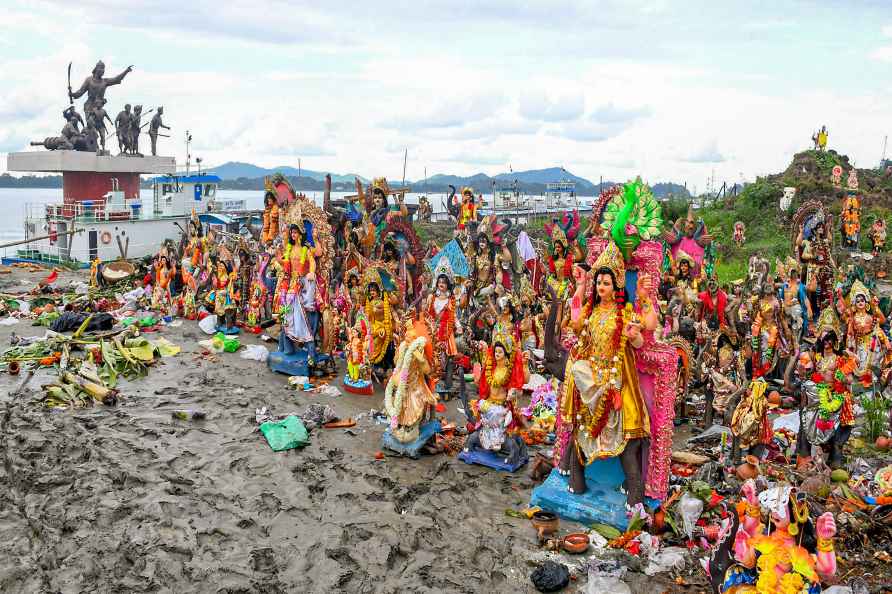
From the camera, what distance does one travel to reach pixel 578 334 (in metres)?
A: 6.91

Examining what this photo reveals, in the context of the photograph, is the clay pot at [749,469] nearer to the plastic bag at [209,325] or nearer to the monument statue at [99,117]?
the plastic bag at [209,325]

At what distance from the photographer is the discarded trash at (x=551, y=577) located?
5641mm

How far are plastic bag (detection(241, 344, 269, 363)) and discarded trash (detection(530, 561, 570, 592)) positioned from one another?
8281 mm

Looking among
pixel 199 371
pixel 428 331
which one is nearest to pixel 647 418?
pixel 428 331

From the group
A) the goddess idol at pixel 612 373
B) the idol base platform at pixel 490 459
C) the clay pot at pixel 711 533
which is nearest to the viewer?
the clay pot at pixel 711 533

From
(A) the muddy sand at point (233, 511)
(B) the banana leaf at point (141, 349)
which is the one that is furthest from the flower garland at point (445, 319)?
(B) the banana leaf at point (141, 349)

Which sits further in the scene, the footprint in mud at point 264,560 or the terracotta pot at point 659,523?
the terracotta pot at point 659,523

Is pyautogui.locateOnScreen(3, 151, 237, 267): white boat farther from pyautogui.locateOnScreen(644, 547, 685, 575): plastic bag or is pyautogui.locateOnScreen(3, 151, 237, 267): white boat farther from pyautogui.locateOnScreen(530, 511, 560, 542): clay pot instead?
pyautogui.locateOnScreen(644, 547, 685, 575): plastic bag

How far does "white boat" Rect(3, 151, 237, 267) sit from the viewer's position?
84.4ft

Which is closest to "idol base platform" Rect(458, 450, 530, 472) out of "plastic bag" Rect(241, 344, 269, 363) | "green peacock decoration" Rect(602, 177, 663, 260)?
"green peacock decoration" Rect(602, 177, 663, 260)

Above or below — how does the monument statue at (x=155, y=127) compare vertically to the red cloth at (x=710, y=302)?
above

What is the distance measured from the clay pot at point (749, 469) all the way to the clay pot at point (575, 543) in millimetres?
2019

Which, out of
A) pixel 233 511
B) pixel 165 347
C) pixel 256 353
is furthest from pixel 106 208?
pixel 233 511

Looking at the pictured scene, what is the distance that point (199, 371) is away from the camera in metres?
11.9
